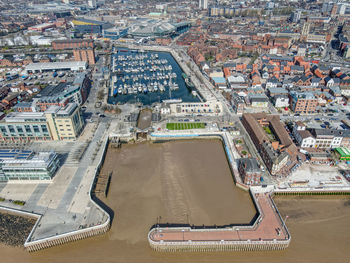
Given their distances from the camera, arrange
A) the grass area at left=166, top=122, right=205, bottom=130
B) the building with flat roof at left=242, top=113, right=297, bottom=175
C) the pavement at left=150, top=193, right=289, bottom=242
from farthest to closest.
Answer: the grass area at left=166, top=122, right=205, bottom=130 → the building with flat roof at left=242, top=113, right=297, bottom=175 → the pavement at left=150, top=193, right=289, bottom=242

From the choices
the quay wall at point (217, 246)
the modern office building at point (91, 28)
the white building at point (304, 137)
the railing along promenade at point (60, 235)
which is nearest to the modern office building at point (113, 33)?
the modern office building at point (91, 28)

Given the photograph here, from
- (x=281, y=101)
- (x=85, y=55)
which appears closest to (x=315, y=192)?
(x=281, y=101)

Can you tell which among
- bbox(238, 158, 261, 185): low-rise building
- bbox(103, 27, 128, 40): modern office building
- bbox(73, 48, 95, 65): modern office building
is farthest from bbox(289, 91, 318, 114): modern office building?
bbox(103, 27, 128, 40): modern office building

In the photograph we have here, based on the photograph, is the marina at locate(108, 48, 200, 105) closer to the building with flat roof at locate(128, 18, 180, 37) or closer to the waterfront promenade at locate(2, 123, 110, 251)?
the waterfront promenade at locate(2, 123, 110, 251)

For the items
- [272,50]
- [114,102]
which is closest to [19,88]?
[114,102]

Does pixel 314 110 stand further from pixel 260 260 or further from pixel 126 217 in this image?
pixel 126 217

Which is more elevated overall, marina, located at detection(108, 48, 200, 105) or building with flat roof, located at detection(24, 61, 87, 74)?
building with flat roof, located at detection(24, 61, 87, 74)
